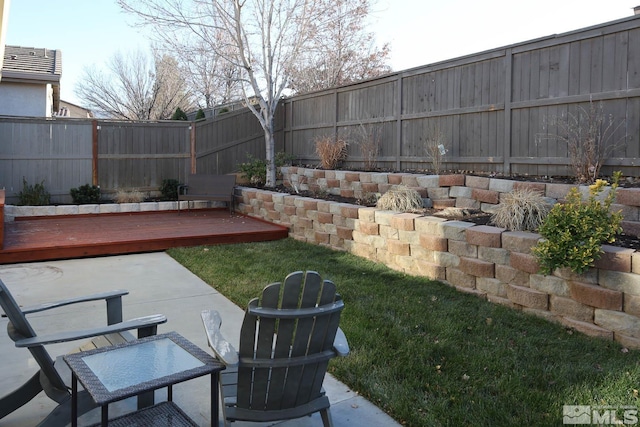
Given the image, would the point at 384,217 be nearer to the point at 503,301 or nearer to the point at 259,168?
the point at 503,301

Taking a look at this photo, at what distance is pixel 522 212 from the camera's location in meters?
4.86

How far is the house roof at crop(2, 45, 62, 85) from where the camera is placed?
1183 centimetres

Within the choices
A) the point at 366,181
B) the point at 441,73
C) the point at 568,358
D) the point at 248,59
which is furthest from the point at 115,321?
the point at 248,59

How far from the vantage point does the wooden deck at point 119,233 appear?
6789 mm

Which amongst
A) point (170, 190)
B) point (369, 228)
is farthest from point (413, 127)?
point (170, 190)

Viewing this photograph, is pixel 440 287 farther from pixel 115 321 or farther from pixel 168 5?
pixel 168 5

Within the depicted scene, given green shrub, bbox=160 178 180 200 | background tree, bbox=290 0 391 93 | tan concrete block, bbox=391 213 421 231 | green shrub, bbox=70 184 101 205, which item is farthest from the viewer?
background tree, bbox=290 0 391 93

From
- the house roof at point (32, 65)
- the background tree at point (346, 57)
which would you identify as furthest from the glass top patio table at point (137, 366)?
the house roof at point (32, 65)

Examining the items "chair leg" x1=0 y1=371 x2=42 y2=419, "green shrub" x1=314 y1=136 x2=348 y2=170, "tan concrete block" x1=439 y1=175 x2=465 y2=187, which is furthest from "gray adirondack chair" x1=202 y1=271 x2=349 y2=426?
"green shrub" x1=314 y1=136 x2=348 y2=170

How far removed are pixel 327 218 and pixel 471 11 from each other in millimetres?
10931

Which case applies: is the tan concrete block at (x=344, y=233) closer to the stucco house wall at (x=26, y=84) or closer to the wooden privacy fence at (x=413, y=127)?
the wooden privacy fence at (x=413, y=127)

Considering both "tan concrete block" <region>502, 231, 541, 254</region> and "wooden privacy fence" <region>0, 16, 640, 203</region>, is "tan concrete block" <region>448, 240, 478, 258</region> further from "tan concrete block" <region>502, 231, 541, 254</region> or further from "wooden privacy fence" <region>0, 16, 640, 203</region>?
"wooden privacy fence" <region>0, 16, 640, 203</region>

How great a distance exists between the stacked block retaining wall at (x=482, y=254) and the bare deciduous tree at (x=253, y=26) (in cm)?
295

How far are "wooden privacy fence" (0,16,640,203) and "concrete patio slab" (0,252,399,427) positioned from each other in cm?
395
